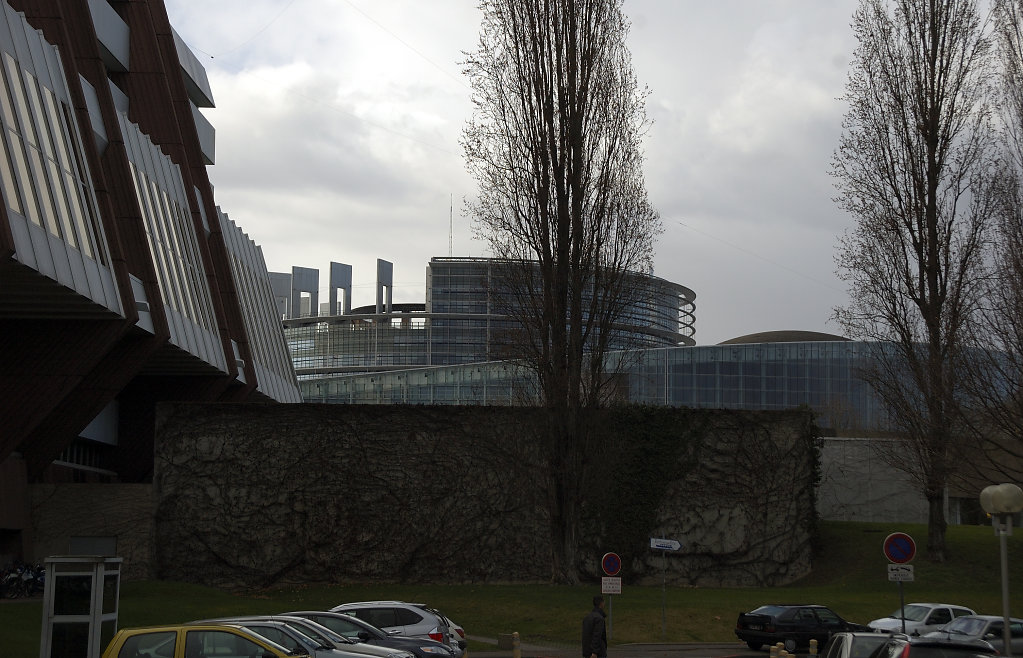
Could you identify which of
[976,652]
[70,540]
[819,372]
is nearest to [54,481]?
[70,540]

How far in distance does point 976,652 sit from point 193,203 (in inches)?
1396

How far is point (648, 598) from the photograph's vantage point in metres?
32.1

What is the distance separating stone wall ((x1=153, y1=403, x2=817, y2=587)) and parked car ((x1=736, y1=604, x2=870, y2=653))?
27.4ft

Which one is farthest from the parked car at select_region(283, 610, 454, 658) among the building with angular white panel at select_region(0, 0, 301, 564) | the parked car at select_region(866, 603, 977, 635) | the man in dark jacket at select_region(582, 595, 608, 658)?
the parked car at select_region(866, 603, 977, 635)

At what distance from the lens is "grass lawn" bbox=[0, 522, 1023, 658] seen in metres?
27.5

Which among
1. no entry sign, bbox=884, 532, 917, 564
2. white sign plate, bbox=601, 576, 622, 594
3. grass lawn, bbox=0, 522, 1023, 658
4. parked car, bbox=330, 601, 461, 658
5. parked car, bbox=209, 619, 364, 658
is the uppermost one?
no entry sign, bbox=884, 532, 917, 564

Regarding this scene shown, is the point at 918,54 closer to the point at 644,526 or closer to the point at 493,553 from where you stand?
the point at 644,526

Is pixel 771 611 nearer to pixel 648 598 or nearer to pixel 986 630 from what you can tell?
pixel 986 630

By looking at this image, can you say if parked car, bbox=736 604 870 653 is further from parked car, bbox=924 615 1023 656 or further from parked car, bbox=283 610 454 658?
parked car, bbox=283 610 454 658

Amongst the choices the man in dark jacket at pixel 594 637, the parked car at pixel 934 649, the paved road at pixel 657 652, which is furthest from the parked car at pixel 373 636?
the parked car at pixel 934 649

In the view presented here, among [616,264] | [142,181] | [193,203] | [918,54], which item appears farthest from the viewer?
[193,203]

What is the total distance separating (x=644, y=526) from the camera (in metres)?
35.8

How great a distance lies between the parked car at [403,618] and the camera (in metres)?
20.2

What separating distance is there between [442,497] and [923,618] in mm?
14866
